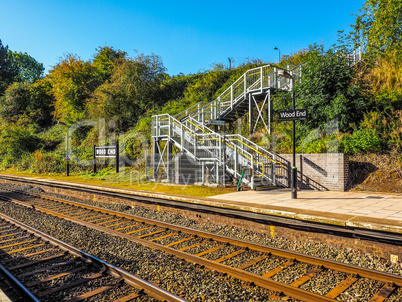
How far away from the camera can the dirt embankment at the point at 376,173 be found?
419 inches

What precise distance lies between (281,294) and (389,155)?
953cm

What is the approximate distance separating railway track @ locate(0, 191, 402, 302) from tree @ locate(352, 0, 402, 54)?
41.0ft

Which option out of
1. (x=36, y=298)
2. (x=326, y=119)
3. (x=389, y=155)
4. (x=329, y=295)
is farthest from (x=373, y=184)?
(x=36, y=298)

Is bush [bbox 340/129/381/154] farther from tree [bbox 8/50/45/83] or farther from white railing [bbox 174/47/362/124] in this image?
tree [bbox 8/50/45/83]

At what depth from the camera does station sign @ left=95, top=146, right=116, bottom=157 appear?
18.9 m

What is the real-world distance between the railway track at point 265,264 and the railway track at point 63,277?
1.39 m

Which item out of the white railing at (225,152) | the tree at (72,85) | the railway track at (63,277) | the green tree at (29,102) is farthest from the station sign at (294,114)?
the green tree at (29,102)

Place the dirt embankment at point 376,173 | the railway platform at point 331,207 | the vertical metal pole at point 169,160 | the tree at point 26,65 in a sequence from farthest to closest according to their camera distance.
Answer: the tree at point 26,65
the vertical metal pole at point 169,160
the dirt embankment at point 376,173
the railway platform at point 331,207

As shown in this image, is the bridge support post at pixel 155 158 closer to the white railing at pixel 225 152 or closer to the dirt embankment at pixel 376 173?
the white railing at pixel 225 152

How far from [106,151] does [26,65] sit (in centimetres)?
6466

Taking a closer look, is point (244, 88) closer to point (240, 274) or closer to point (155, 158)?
point (155, 158)

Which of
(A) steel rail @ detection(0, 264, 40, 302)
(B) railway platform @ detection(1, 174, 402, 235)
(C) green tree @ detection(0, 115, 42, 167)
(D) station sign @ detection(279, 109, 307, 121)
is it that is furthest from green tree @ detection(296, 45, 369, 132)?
(C) green tree @ detection(0, 115, 42, 167)

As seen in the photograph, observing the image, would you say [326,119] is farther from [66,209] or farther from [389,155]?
[66,209]

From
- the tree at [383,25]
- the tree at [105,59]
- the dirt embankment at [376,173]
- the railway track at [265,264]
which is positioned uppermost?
the tree at [105,59]
